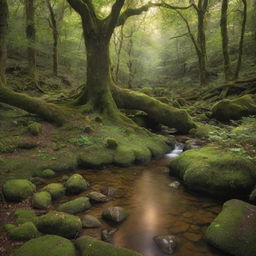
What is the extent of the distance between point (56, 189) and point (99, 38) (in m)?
7.54

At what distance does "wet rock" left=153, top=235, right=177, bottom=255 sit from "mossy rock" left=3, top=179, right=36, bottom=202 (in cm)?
291

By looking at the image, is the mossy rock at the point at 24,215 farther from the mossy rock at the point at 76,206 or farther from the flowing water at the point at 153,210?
the flowing water at the point at 153,210

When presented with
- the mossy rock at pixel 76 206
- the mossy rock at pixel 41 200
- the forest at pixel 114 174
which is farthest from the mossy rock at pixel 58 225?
the mossy rock at pixel 41 200

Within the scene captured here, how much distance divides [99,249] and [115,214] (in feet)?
4.34

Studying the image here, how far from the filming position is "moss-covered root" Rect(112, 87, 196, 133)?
38.8 ft

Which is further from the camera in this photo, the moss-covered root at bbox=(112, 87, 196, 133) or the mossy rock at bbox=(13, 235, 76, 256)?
the moss-covered root at bbox=(112, 87, 196, 133)

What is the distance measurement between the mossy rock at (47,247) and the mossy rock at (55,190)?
1.83 m

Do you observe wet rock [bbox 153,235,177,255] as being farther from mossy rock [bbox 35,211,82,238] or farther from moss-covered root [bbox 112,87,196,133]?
moss-covered root [bbox 112,87,196,133]

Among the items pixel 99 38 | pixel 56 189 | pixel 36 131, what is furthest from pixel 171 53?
pixel 56 189

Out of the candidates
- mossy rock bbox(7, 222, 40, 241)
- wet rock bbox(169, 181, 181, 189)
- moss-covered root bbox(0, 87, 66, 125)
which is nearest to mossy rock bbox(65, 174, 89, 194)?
mossy rock bbox(7, 222, 40, 241)

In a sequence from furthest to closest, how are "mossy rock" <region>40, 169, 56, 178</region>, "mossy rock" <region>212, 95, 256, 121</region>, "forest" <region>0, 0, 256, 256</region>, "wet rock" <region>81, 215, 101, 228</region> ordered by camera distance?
"mossy rock" <region>212, 95, 256, 121</region>
"mossy rock" <region>40, 169, 56, 178</region>
"wet rock" <region>81, 215, 101, 228</region>
"forest" <region>0, 0, 256, 256</region>

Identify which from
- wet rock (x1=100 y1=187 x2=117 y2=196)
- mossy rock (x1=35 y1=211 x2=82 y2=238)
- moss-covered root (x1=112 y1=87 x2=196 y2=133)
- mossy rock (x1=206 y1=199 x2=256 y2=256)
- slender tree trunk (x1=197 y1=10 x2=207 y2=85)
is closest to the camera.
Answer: mossy rock (x1=206 y1=199 x2=256 y2=256)

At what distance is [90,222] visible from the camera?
4770mm

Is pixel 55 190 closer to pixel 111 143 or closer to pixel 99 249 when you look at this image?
pixel 99 249
